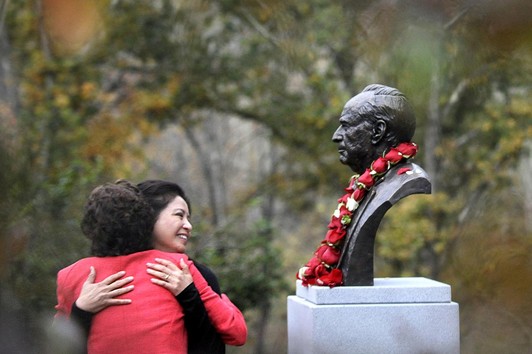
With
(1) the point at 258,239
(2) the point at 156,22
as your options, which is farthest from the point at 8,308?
(2) the point at 156,22

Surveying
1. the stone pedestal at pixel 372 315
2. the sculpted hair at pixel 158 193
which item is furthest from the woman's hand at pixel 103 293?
the stone pedestal at pixel 372 315

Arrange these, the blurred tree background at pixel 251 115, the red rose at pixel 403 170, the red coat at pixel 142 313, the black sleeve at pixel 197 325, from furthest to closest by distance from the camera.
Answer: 1. the blurred tree background at pixel 251 115
2. the red rose at pixel 403 170
3. the black sleeve at pixel 197 325
4. the red coat at pixel 142 313

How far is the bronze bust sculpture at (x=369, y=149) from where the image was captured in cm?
405

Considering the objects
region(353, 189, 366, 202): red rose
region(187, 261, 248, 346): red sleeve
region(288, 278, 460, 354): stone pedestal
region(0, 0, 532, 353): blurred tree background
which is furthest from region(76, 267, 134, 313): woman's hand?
region(0, 0, 532, 353): blurred tree background

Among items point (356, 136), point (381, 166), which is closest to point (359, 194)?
point (381, 166)

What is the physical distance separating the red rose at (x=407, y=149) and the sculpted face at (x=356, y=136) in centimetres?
13

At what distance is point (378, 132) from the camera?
4168 mm

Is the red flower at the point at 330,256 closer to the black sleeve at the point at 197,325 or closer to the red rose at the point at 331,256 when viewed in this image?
the red rose at the point at 331,256

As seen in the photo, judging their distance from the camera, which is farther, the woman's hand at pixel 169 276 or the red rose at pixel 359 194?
the red rose at pixel 359 194

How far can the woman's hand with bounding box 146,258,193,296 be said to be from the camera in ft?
10.2

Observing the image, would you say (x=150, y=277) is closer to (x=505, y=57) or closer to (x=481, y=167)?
(x=505, y=57)

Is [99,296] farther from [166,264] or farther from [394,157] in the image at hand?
[394,157]

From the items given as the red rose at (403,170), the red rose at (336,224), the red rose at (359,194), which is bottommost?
the red rose at (336,224)

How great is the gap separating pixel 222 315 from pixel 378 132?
1.43 m
